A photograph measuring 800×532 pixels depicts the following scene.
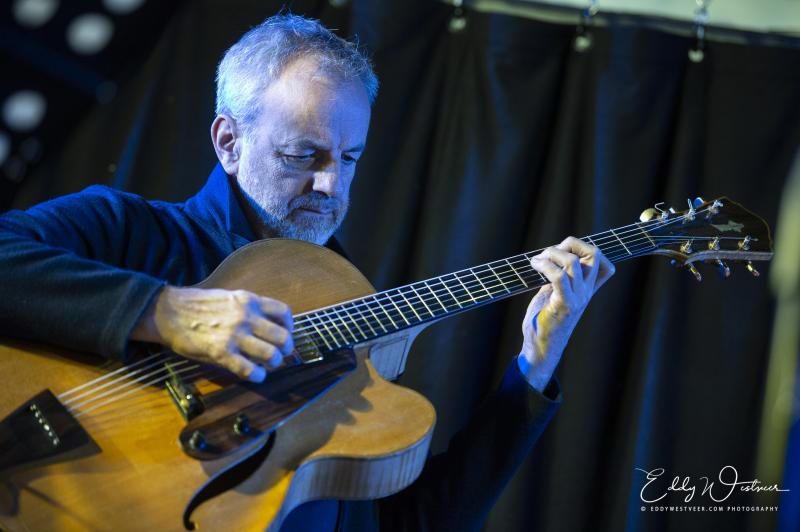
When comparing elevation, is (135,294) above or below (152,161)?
below

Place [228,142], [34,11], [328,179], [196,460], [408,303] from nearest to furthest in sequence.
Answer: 1. [196,460]
2. [408,303]
3. [328,179]
4. [228,142]
5. [34,11]

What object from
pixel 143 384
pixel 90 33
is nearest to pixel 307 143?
pixel 143 384

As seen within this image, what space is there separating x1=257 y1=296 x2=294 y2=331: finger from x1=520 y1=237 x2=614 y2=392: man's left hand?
612 mm

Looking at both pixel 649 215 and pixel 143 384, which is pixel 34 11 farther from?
pixel 649 215

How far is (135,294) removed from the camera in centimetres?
133

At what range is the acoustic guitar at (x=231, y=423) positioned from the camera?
1194mm

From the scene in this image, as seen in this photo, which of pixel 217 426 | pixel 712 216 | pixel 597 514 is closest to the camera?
pixel 217 426

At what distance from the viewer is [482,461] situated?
1782 mm

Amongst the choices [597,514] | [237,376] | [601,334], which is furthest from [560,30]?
[237,376]

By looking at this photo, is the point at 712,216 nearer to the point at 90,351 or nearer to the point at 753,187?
the point at 753,187

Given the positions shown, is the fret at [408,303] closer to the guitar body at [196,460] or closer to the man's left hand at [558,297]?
the guitar body at [196,460]

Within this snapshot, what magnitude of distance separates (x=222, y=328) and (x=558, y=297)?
0.76 m

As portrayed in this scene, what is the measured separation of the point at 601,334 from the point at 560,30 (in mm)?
1015
